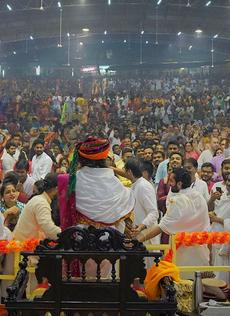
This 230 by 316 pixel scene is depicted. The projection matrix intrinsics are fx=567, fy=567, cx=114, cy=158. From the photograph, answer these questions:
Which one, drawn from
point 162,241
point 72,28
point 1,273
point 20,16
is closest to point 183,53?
point 72,28

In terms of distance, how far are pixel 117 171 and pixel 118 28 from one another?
18.2 m

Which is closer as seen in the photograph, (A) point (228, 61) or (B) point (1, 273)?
(B) point (1, 273)

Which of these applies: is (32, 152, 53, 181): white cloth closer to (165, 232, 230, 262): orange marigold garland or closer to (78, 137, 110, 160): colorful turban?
(165, 232, 230, 262): orange marigold garland

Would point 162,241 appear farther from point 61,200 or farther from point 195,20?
point 195,20

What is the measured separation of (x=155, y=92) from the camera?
24062mm

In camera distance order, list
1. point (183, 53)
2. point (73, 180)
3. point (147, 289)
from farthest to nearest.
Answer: point (183, 53) → point (73, 180) → point (147, 289)

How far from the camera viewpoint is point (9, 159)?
8617 mm

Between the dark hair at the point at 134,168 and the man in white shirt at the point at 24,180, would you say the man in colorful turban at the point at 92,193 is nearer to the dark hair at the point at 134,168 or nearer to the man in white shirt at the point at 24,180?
the dark hair at the point at 134,168

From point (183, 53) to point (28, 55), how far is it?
7232mm

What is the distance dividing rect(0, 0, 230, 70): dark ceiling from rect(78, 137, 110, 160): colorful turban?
61.0 ft

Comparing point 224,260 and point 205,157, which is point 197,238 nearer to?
point 224,260

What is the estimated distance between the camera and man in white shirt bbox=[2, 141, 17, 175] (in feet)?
28.0

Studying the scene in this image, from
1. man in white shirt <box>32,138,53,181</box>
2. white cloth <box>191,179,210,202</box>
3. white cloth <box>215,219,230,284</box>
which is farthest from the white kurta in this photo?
man in white shirt <box>32,138,53,181</box>

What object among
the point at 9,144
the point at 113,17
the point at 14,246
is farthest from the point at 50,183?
the point at 113,17
